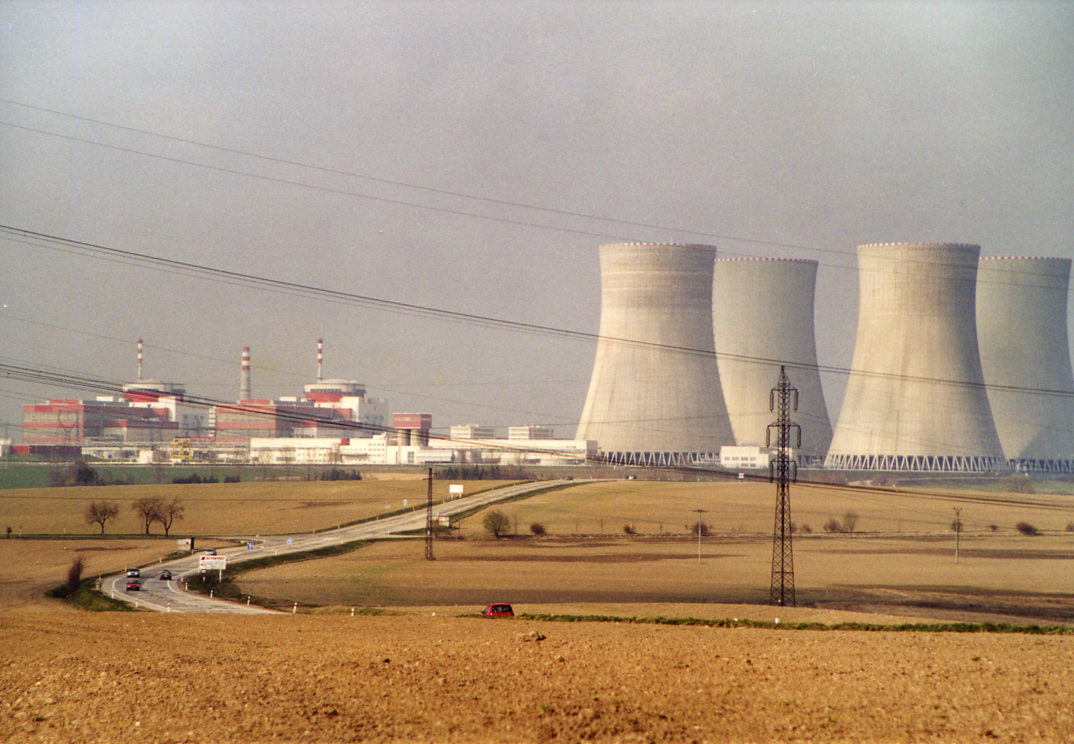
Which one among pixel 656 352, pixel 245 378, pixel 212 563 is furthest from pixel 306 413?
pixel 212 563

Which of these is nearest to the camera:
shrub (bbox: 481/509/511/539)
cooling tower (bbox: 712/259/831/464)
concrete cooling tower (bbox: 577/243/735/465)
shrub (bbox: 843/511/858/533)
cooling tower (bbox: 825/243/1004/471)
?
shrub (bbox: 481/509/511/539)

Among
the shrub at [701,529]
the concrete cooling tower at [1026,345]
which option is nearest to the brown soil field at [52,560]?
the shrub at [701,529]

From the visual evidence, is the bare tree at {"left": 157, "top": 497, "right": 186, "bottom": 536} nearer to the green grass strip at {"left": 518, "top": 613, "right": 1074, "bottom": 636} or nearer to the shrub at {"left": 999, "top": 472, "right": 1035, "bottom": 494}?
the green grass strip at {"left": 518, "top": 613, "right": 1074, "bottom": 636}

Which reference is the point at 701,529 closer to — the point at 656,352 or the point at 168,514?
the point at 656,352

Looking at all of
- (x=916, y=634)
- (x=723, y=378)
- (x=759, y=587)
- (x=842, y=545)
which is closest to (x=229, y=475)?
(x=723, y=378)

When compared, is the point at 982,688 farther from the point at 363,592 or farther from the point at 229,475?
the point at 229,475

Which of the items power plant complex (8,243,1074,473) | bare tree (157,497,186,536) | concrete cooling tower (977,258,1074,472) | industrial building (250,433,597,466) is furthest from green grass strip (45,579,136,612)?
industrial building (250,433,597,466)
